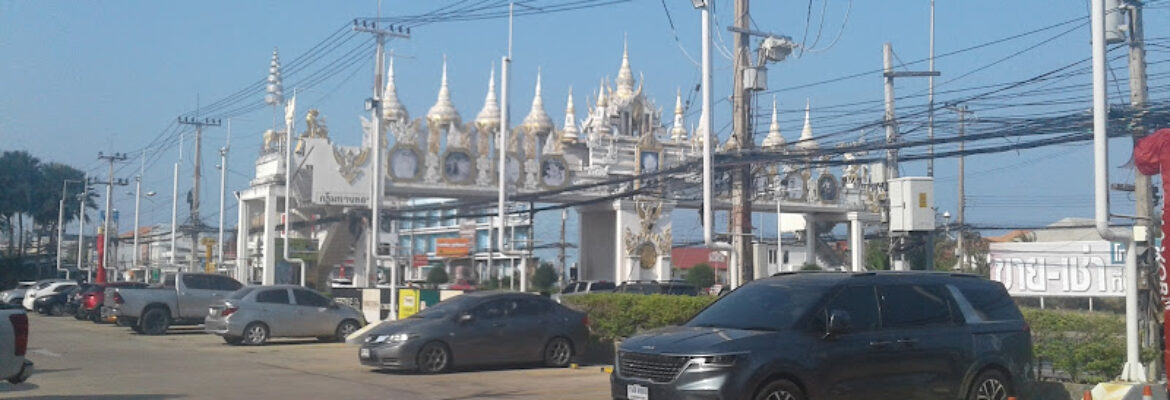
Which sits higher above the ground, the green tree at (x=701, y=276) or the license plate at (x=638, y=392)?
the green tree at (x=701, y=276)

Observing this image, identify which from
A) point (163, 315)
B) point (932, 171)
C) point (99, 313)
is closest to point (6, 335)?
point (163, 315)

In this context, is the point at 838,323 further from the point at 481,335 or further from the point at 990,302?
the point at 481,335

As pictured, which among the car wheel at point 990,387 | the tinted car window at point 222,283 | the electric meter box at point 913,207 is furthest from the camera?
the tinted car window at point 222,283

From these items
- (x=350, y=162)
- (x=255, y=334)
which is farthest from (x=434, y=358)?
(x=350, y=162)

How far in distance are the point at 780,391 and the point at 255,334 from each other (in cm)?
1853

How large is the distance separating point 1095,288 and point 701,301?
27.8 metres

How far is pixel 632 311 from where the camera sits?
2081 cm

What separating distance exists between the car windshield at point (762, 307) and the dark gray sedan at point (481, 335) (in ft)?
25.2

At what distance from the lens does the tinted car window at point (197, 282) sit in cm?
3191

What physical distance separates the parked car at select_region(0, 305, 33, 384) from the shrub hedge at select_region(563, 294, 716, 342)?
416 inches

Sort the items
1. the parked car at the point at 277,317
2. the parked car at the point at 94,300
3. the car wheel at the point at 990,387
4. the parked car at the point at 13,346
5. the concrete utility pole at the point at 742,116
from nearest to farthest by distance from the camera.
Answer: the car wheel at the point at 990,387 → the parked car at the point at 13,346 → the concrete utility pole at the point at 742,116 → the parked car at the point at 277,317 → the parked car at the point at 94,300

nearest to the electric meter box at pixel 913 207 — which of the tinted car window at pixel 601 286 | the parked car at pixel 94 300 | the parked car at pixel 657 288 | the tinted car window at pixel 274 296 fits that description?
the tinted car window at pixel 274 296

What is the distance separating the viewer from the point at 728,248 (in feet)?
74.7

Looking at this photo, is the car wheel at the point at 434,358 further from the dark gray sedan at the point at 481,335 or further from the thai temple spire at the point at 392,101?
the thai temple spire at the point at 392,101
